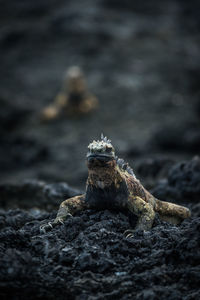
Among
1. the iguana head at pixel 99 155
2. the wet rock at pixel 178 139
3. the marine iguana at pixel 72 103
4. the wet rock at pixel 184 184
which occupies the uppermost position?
the marine iguana at pixel 72 103

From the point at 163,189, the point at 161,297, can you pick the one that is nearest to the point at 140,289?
the point at 161,297

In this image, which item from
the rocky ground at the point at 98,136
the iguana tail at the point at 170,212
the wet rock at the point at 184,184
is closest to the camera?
the rocky ground at the point at 98,136

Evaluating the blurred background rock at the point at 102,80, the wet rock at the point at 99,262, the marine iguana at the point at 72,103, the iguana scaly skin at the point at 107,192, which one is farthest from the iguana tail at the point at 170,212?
the marine iguana at the point at 72,103

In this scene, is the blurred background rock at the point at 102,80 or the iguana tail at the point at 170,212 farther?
the blurred background rock at the point at 102,80

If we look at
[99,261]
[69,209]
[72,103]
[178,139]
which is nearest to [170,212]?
[69,209]

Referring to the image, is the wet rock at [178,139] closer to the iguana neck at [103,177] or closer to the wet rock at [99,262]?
the iguana neck at [103,177]
